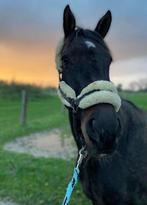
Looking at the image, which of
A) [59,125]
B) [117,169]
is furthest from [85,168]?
[59,125]

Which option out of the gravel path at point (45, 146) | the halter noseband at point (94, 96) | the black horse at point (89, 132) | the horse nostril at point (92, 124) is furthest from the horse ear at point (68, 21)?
the gravel path at point (45, 146)

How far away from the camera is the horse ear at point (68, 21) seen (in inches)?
193

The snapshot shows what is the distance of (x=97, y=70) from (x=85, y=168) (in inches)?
40.2

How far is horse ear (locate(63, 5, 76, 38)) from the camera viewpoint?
4891 mm

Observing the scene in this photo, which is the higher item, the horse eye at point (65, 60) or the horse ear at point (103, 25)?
the horse ear at point (103, 25)

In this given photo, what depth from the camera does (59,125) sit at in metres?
17.0

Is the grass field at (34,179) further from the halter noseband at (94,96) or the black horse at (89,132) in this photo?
the halter noseband at (94,96)

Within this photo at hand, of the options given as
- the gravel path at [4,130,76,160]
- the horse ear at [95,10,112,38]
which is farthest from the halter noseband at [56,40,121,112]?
the gravel path at [4,130,76,160]

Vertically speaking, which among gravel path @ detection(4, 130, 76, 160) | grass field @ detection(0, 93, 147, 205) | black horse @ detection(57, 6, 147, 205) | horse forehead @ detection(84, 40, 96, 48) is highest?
horse forehead @ detection(84, 40, 96, 48)

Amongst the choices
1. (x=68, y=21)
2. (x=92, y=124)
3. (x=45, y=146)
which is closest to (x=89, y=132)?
(x=92, y=124)

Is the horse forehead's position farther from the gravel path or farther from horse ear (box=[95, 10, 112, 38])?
the gravel path

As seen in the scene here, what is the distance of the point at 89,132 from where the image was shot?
434cm

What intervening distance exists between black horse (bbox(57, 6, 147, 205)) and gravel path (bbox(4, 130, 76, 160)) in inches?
212

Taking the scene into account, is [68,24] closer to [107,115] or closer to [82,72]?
[82,72]
